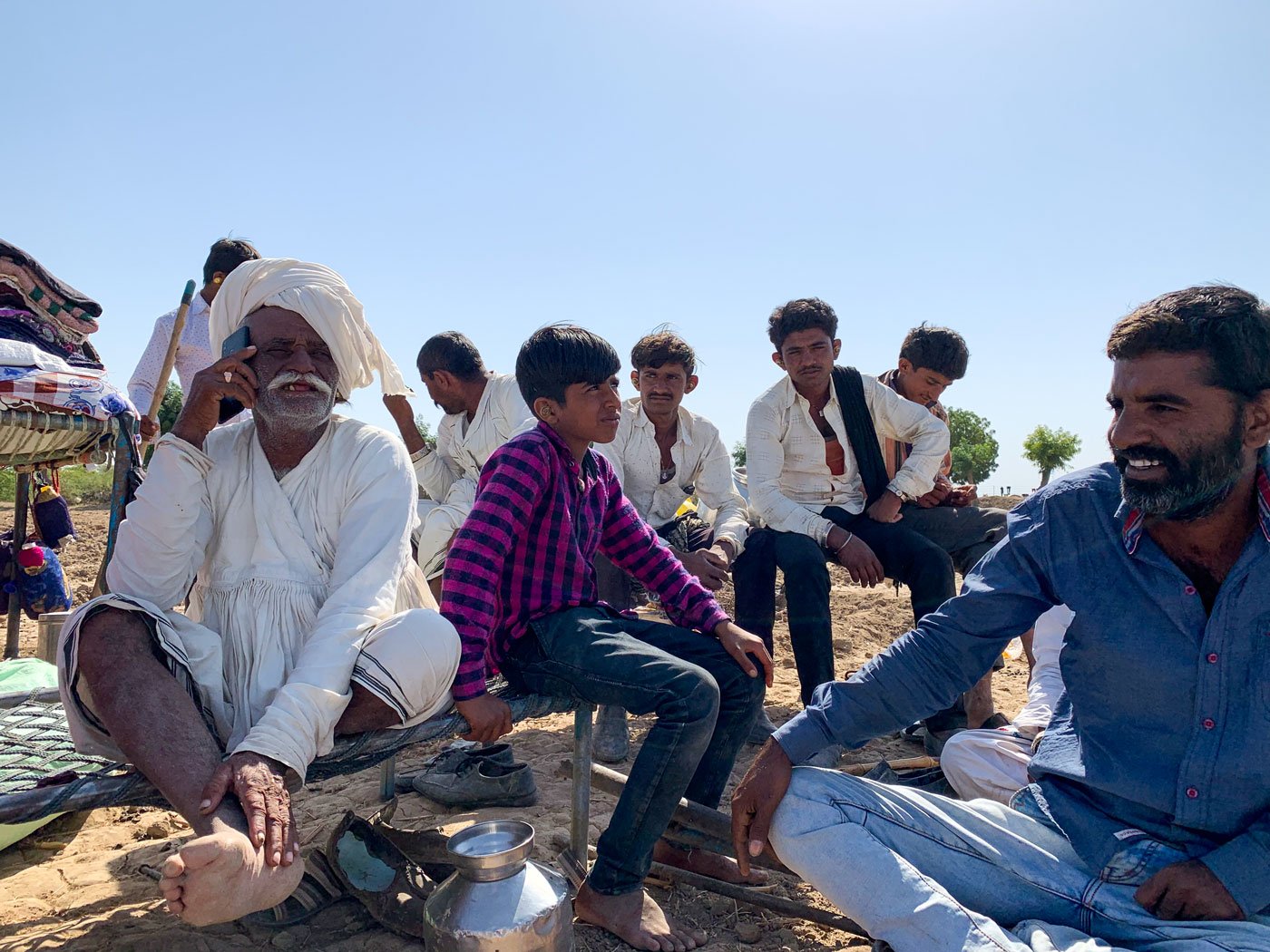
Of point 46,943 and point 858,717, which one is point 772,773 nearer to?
point 858,717

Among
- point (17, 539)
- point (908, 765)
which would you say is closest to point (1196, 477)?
point (908, 765)

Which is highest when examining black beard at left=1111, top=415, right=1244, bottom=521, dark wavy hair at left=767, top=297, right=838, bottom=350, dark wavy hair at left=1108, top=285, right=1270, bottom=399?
dark wavy hair at left=767, top=297, right=838, bottom=350

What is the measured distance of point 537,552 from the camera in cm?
310

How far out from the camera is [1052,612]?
11.4 ft

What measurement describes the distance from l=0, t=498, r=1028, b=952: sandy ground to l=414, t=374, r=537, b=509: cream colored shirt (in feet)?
5.38

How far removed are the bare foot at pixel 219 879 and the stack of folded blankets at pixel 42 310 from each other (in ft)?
9.40

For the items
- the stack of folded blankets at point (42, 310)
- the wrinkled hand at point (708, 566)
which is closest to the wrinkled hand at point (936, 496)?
the wrinkled hand at point (708, 566)

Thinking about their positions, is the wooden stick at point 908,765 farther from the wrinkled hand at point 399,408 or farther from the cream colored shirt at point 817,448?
the wrinkled hand at point 399,408

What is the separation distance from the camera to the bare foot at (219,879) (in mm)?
1811

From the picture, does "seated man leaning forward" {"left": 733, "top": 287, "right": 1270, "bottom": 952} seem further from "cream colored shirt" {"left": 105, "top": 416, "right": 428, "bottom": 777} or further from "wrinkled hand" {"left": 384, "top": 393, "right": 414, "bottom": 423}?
"wrinkled hand" {"left": 384, "top": 393, "right": 414, "bottom": 423}

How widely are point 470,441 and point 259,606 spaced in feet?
9.14

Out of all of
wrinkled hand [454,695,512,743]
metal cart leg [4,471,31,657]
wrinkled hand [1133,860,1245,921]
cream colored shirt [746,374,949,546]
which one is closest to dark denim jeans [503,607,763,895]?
wrinkled hand [454,695,512,743]

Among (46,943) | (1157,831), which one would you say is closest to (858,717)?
(1157,831)

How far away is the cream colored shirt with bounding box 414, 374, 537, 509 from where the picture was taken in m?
5.29
